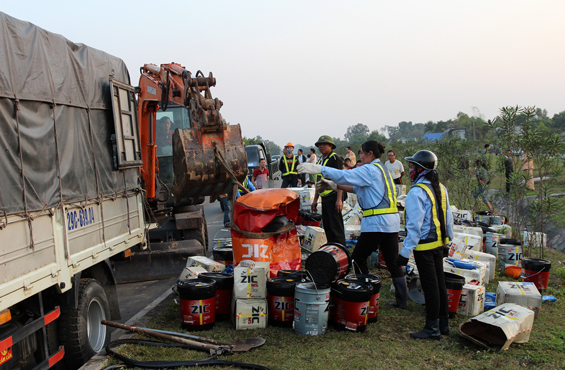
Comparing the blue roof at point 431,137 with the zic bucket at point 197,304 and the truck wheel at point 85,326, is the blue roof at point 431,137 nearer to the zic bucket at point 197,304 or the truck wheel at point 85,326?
the zic bucket at point 197,304

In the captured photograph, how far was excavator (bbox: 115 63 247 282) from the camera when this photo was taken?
19.6 ft

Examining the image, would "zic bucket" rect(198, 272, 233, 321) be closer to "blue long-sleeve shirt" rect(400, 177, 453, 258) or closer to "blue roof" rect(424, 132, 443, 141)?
"blue long-sleeve shirt" rect(400, 177, 453, 258)

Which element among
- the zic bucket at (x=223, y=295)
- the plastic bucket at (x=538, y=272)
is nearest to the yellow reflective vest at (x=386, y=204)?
the zic bucket at (x=223, y=295)

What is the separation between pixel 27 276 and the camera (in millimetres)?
3236

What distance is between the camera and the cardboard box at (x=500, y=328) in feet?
14.4

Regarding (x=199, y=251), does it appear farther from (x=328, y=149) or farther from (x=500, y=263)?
(x=500, y=263)

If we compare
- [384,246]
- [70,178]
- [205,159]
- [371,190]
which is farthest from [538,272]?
Result: [70,178]

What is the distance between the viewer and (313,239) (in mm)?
7957

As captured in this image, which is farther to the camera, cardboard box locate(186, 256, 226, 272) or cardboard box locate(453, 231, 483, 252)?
cardboard box locate(453, 231, 483, 252)

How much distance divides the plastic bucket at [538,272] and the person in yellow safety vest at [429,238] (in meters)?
2.60

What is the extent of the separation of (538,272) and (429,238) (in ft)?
9.75

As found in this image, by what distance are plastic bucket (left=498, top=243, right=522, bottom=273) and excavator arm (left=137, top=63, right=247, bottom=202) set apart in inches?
184

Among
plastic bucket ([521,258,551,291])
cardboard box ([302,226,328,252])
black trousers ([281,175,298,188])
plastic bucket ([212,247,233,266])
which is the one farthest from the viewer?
black trousers ([281,175,298,188])

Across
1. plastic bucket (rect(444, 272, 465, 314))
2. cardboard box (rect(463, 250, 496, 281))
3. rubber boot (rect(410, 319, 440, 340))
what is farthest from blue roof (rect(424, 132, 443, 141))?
rubber boot (rect(410, 319, 440, 340))
